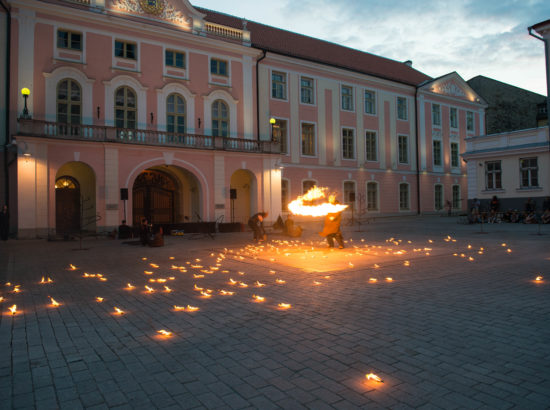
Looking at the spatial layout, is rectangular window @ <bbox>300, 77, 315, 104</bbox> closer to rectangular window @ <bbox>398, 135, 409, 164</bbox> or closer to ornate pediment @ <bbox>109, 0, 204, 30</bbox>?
ornate pediment @ <bbox>109, 0, 204, 30</bbox>

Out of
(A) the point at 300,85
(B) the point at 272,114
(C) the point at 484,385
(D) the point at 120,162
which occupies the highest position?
(A) the point at 300,85

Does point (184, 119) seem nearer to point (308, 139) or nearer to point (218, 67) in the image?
point (218, 67)

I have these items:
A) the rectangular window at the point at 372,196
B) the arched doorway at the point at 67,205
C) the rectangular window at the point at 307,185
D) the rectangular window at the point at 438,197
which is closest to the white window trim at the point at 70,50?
the arched doorway at the point at 67,205

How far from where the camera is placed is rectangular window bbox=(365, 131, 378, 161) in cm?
3582

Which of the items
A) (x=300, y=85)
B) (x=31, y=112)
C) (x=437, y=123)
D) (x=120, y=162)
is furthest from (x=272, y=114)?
(x=437, y=123)

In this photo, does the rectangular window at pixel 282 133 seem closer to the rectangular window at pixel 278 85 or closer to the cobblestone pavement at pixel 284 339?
the rectangular window at pixel 278 85

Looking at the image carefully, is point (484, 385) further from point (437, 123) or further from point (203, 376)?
point (437, 123)

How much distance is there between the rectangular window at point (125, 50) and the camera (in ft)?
77.2

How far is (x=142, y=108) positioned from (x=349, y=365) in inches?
919

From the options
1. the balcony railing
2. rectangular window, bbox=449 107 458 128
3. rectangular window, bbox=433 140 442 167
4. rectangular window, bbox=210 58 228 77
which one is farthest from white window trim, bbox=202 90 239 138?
rectangular window, bbox=449 107 458 128

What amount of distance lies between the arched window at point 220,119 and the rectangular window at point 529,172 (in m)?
21.7

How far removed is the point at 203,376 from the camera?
3740 mm

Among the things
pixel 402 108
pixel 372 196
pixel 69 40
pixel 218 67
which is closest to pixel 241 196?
pixel 218 67

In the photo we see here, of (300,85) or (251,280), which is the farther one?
(300,85)
